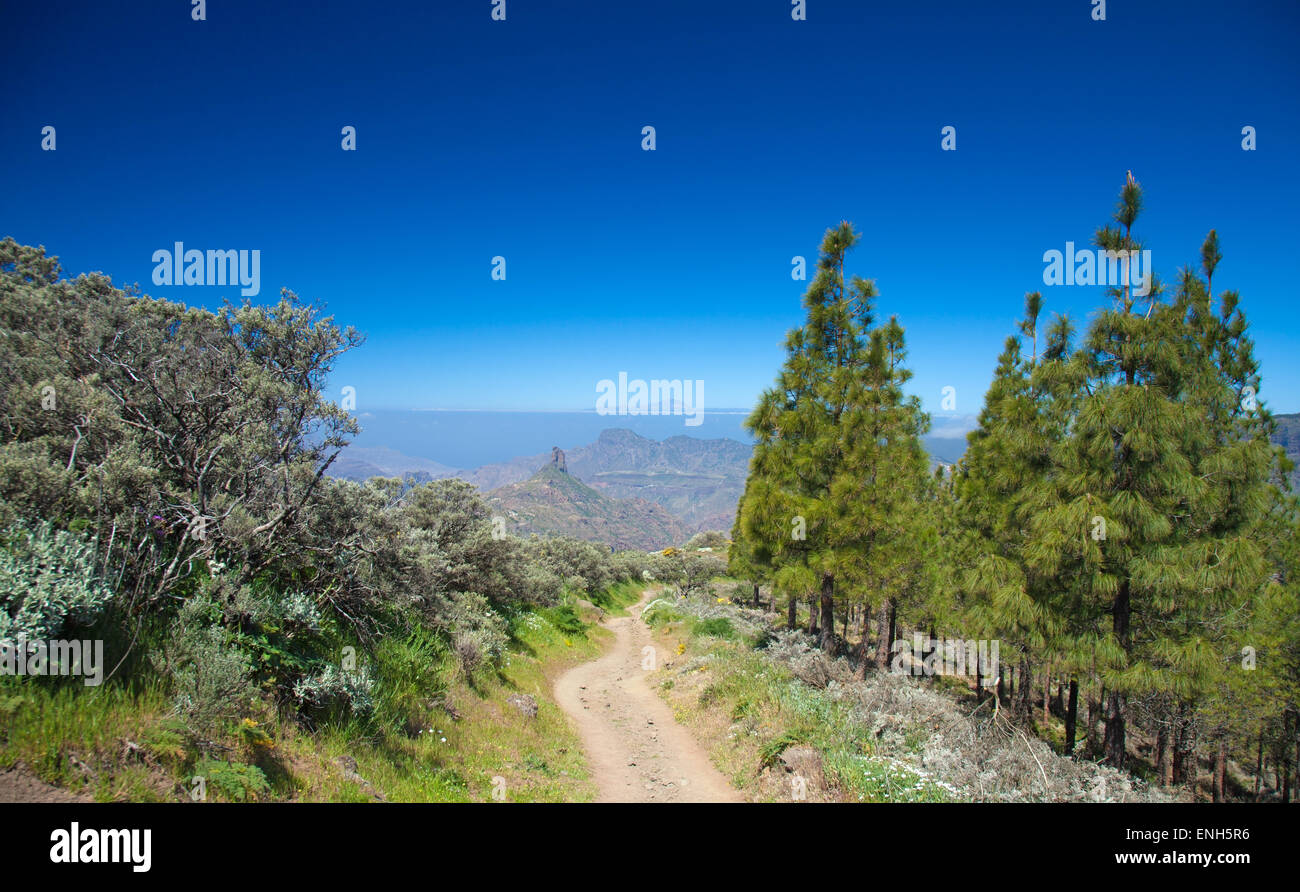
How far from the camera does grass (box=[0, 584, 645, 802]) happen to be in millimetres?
3755

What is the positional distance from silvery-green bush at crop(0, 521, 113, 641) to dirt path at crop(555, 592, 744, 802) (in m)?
6.85

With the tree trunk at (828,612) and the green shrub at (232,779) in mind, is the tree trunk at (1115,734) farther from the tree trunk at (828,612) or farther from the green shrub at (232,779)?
the green shrub at (232,779)

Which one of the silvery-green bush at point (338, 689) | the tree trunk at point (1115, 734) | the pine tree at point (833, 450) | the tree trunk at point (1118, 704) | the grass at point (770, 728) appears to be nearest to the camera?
the silvery-green bush at point (338, 689)

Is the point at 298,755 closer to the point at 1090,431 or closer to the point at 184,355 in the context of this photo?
the point at 184,355

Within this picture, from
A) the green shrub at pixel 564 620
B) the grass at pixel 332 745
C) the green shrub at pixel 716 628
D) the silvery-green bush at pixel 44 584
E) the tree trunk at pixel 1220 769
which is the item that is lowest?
the tree trunk at pixel 1220 769

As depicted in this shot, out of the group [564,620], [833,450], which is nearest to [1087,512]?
[833,450]

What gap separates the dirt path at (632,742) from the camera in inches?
343

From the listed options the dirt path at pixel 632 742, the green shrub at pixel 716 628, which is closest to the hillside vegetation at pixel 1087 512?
the green shrub at pixel 716 628

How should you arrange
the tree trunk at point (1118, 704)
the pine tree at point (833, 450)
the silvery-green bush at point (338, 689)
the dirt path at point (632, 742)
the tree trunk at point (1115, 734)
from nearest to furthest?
the silvery-green bush at point (338, 689)
the dirt path at point (632, 742)
the tree trunk at point (1118, 704)
the tree trunk at point (1115, 734)
the pine tree at point (833, 450)

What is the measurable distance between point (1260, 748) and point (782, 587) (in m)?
16.3

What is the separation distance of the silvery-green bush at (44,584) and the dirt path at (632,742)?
22.5 ft

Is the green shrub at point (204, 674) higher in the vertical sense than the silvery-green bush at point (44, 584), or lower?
lower

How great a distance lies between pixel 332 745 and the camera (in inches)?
234

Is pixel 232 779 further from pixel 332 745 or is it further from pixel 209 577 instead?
pixel 209 577
